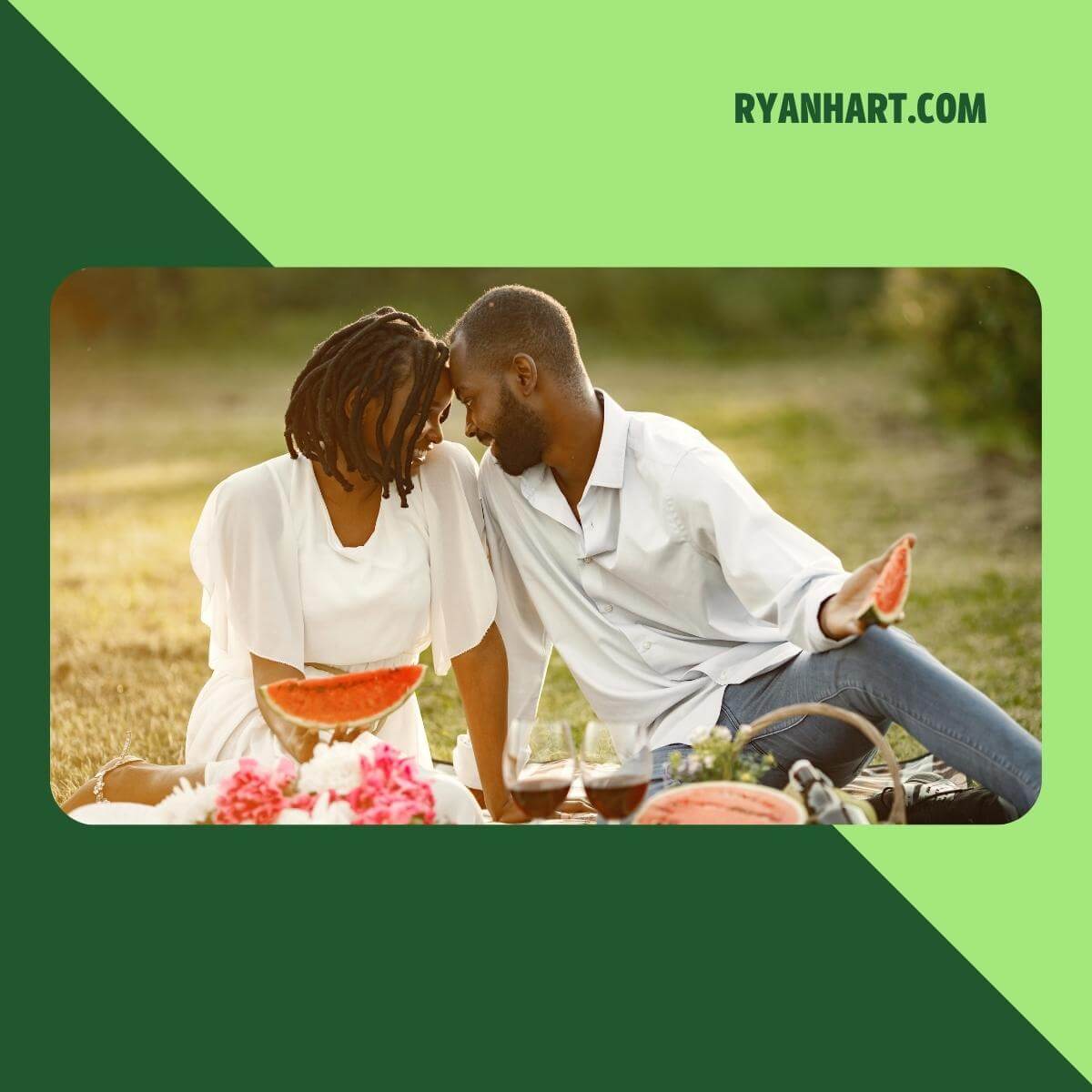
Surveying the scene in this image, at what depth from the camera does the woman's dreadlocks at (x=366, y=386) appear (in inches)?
162

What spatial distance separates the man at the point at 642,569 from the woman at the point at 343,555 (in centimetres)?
18

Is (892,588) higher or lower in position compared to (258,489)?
lower

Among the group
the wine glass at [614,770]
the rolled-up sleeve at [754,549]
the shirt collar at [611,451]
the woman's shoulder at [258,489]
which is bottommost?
the wine glass at [614,770]

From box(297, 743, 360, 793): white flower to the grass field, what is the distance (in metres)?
1.54

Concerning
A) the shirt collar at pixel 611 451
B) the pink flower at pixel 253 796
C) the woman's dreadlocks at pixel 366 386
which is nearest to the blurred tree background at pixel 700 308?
the shirt collar at pixel 611 451

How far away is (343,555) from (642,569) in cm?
90

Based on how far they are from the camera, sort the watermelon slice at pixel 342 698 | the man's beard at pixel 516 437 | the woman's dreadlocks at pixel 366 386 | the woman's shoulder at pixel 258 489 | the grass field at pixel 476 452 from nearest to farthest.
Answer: the watermelon slice at pixel 342 698
the woman's dreadlocks at pixel 366 386
the woman's shoulder at pixel 258 489
the man's beard at pixel 516 437
the grass field at pixel 476 452

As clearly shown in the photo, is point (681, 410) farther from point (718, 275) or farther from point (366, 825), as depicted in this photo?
point (366, 825)

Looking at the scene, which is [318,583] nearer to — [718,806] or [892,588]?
[718,806]

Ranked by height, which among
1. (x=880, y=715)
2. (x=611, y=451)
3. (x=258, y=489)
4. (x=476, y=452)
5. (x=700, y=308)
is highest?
(x=700, y=308)

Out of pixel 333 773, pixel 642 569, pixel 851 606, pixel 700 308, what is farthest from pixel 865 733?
pixel 700 308

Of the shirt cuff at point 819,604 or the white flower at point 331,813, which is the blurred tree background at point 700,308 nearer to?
the shirt cuff at point 819,604

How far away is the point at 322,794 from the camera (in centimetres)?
359

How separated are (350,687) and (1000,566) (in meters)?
6.35
